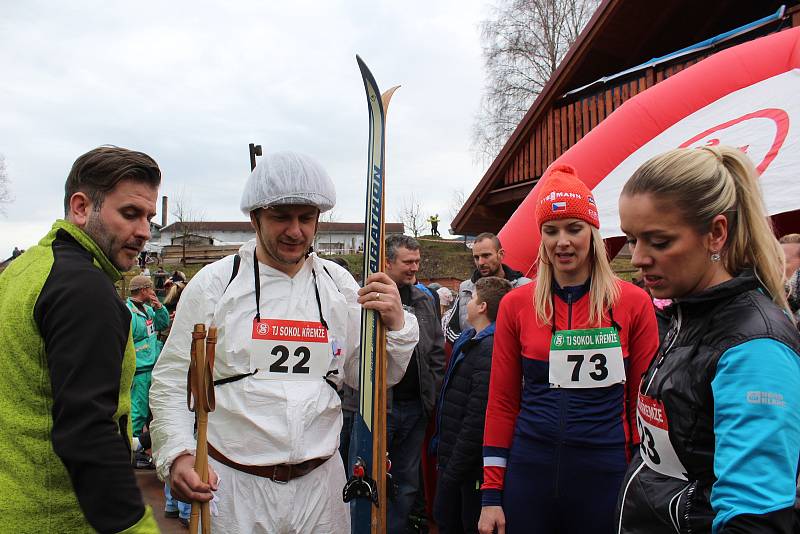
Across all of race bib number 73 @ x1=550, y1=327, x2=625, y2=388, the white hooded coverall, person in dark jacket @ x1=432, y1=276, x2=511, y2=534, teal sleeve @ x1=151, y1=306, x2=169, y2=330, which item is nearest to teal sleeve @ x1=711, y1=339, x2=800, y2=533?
race bib number 73 @ x1=550, y1=327, x2=625, y2=388

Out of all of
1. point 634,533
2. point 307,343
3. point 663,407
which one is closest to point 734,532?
point 663,407

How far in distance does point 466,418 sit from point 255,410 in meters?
1.40

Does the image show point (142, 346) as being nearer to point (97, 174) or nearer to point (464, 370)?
point (464, 370)

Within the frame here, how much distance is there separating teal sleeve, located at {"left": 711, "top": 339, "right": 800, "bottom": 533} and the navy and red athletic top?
112cm

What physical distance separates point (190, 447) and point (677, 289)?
165 cm

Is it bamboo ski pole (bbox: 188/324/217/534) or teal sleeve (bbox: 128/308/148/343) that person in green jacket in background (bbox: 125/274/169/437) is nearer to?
teal sleeve (bbox: 128/308/148/343)

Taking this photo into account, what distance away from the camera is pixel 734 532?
98 centimetres

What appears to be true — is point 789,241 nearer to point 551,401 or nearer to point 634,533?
point 551,401

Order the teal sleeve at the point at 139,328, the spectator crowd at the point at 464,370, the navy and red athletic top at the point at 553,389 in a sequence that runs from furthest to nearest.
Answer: the teal sleeve at the point at 139,328, the navy and red athletic top at the point at 553,389, the spectator crowd at the point at 464,370

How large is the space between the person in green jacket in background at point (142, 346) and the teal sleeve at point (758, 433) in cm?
551

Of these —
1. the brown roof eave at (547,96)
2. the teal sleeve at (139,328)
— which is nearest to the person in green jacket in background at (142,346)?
the teal sleeve at (139,328)

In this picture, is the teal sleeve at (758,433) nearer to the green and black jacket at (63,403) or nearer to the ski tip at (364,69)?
the green and black jacket at (63,403)

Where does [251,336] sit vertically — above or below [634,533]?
above

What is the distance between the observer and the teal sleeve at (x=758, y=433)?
0.98 metres
